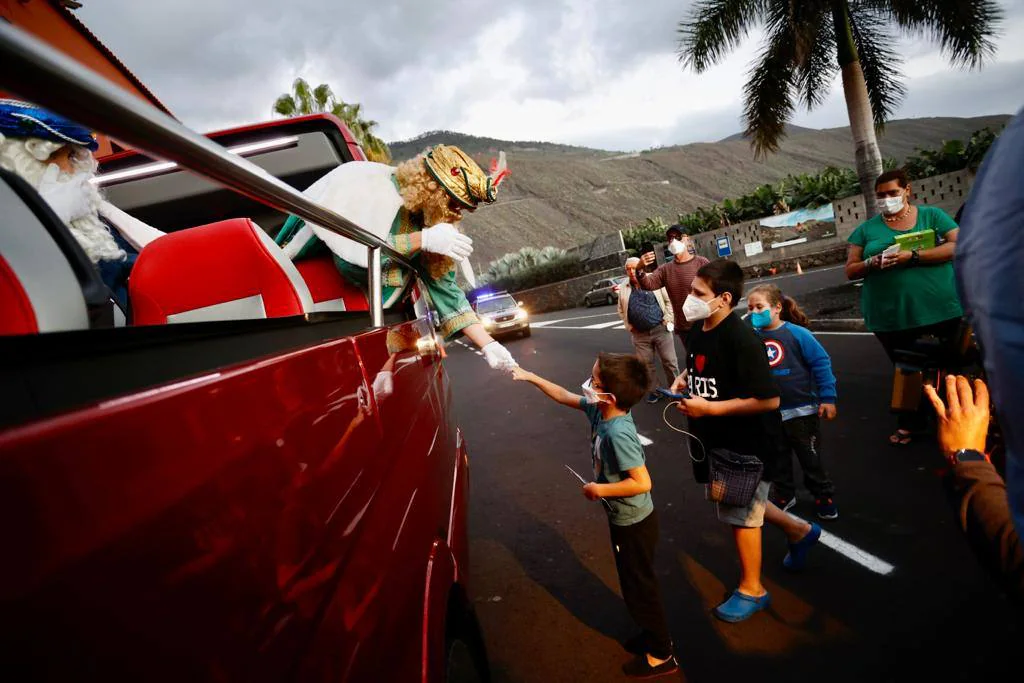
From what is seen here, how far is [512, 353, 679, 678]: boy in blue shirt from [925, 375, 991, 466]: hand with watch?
103 cm

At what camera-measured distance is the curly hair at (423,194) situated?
7.36 ft

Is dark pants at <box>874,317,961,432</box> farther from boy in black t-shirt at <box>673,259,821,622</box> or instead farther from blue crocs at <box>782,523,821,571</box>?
boy in black t-shirt at <box>673,259,821,622</box>

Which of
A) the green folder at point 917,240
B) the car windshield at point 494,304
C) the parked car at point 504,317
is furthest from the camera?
the car windshield at point 494,304

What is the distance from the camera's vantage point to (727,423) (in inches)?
93.1

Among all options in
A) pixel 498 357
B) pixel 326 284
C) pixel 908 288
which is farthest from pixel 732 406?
pixel 908 288

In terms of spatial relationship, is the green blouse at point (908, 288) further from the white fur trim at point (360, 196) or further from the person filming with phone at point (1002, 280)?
the white fur trim at point (360, 196)

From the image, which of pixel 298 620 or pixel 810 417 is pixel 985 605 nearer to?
pixel 810 417

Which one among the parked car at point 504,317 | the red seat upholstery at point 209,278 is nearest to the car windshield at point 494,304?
the parked car at point 504,317

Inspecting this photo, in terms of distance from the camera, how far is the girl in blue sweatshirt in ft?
9.75

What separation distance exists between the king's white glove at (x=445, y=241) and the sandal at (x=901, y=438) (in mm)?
3485

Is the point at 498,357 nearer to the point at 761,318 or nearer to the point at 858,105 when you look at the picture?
the point at 761,318

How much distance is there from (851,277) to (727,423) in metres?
2.40

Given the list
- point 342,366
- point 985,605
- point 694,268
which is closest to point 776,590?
point 985,605

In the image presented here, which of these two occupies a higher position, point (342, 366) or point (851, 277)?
point (342, 366)
